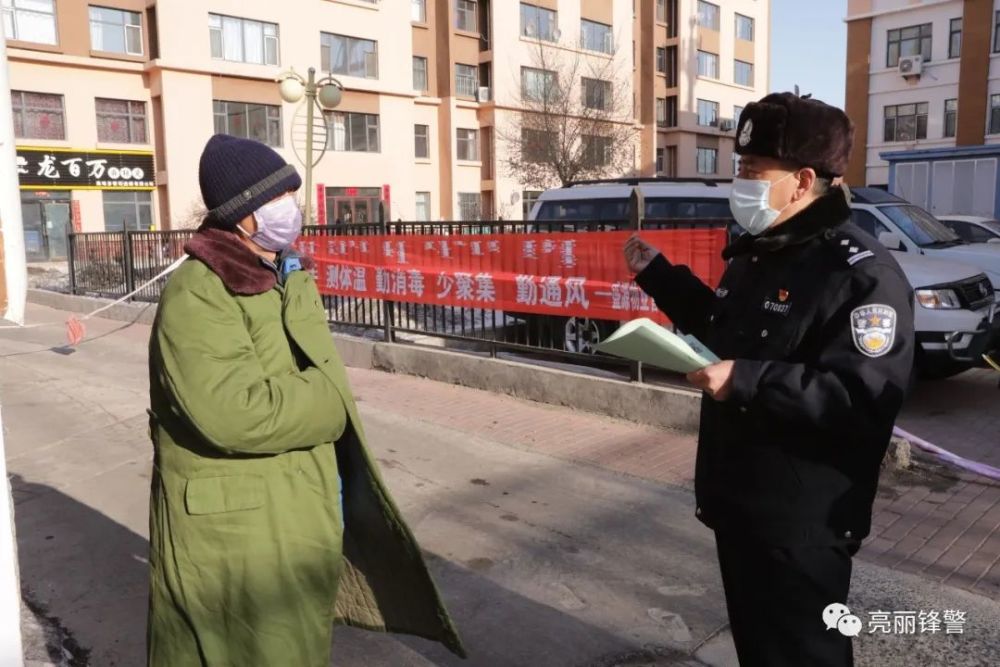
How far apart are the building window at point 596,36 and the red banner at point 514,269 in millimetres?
37814

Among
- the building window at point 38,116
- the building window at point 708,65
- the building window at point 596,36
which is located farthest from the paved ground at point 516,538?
the building window at point 708,65

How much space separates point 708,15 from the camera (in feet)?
168

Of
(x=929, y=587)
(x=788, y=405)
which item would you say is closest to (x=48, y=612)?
(x=788, y=405)

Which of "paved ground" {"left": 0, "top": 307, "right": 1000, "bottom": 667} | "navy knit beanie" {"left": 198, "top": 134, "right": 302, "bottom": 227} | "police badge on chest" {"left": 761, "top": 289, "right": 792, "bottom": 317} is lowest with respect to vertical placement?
"paved ground" {"left": 0, "top": 307, "right": 1000, "bottom": 667}

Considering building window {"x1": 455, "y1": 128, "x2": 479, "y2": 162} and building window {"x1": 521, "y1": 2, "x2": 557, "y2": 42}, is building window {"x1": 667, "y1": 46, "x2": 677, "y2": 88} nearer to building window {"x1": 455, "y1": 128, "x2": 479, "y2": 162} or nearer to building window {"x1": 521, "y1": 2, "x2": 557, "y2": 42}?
building window {"x1": 521, "y1": 2, "x2": 557, "y2": 42}

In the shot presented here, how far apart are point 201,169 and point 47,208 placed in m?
31.2

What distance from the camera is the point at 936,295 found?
7.07 meters

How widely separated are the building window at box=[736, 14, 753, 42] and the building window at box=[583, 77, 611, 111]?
17977mm

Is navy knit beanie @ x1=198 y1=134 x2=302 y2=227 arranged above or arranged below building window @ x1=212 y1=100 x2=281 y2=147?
below

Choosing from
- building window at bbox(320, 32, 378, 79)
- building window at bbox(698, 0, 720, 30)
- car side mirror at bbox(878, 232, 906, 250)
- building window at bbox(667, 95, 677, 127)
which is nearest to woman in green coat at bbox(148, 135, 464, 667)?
car side mirror at bbox(878, 232, 906, 250)

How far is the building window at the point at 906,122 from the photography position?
38.2m

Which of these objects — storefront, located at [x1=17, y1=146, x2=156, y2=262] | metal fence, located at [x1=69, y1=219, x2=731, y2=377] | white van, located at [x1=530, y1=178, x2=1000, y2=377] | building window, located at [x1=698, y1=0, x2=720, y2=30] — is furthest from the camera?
building window, located at [x1=698, y1=0, x2=720, y2=30]

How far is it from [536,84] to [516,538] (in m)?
39.2

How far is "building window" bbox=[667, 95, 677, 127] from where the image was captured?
50344mm
